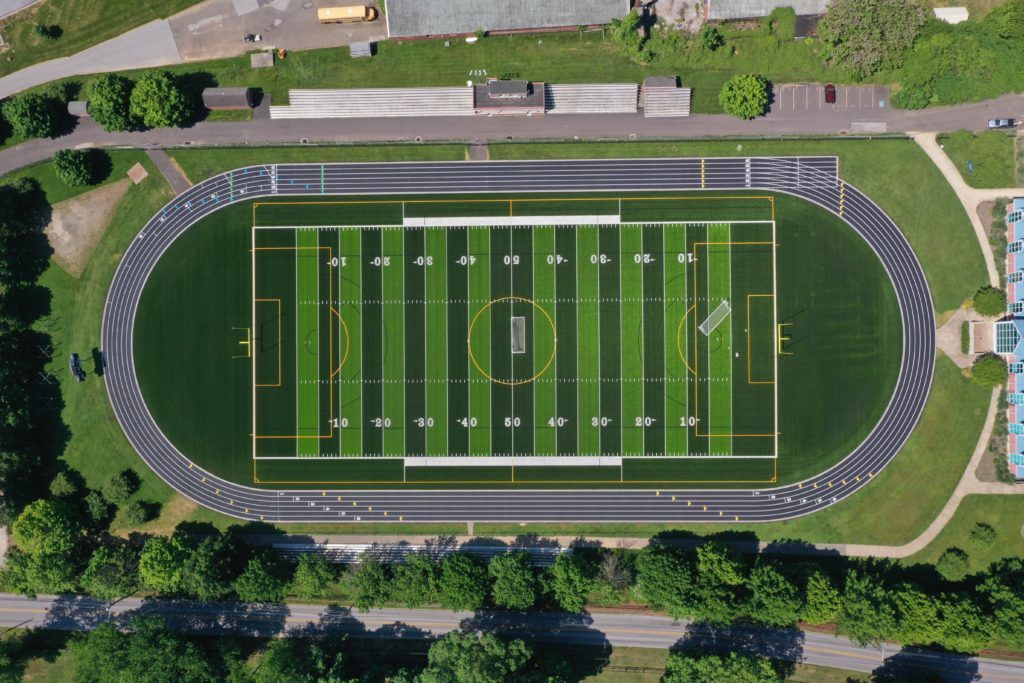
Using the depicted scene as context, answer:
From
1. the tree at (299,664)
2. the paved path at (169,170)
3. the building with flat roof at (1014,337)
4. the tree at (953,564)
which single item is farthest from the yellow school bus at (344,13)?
the tree at (953,564)

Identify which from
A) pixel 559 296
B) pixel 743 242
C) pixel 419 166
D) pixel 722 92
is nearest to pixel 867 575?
pixel 743 242

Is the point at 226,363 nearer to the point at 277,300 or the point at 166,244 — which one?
the point at 277,300

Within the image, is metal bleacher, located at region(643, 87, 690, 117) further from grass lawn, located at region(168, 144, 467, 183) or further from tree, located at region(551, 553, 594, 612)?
tree, located at region(551, 553, 594, 612)

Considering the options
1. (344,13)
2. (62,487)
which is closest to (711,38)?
(344,13)

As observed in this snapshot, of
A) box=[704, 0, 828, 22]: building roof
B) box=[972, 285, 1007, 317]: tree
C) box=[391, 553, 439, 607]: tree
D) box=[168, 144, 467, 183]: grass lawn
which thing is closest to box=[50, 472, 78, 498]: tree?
box=[168, 144, 467, 183]: grass lawn

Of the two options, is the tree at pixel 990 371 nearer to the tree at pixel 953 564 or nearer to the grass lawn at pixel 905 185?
the grass lawn at pixel 905 185

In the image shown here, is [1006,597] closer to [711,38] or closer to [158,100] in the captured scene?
[711,38]
